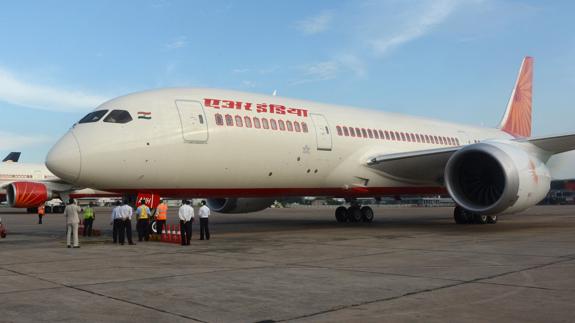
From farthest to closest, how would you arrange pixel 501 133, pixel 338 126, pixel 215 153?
pixel 501 133 → pixel 338 126 → pixel 215 153

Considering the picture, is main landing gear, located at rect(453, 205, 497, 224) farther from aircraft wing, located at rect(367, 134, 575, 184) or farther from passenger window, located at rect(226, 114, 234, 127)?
passenger window, located at rect(226, 114, 234, 127)

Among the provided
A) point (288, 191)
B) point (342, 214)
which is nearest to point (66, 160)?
point (288, 191)

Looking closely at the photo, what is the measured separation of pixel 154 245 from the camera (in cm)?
1223

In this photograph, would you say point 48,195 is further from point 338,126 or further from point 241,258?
point 241,258

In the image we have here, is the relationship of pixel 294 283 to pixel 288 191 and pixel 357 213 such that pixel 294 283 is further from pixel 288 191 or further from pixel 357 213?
pixel 357 213

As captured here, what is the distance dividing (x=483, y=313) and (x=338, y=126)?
11.6 metres

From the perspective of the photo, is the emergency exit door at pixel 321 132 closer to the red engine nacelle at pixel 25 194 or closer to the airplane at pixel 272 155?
the airplane at pixel 272 155

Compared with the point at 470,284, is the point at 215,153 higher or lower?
higher

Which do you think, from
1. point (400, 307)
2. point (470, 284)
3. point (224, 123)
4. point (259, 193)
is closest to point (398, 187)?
point (259, 193)

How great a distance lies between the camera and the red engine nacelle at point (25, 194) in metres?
32.6

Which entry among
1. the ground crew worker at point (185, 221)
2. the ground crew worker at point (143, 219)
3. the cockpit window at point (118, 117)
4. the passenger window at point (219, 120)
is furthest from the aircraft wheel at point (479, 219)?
the cockpit window at point (118, 117)

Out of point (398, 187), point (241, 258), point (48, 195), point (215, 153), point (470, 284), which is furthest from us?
point (48, 195)

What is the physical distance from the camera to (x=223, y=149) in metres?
13.4

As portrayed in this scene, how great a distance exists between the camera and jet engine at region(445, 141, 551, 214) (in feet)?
44.4
